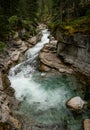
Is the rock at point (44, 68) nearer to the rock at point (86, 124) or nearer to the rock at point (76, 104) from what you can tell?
the rock at point (76, 104)

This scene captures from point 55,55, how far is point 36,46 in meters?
7.90

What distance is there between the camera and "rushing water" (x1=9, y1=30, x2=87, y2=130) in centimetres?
1555

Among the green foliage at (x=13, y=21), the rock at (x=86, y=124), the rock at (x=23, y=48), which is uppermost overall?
the green foliage at (x=13, y=21)

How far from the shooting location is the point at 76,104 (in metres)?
16.9

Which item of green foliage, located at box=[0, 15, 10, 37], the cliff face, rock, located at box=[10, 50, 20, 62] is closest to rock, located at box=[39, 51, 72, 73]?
the cliff face

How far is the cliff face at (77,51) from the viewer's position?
23402mm

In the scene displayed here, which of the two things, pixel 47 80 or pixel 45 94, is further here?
pixel 47 80

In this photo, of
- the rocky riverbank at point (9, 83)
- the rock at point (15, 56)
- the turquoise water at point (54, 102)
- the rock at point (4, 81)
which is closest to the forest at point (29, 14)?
the rocky riverbank at point (9, 83)

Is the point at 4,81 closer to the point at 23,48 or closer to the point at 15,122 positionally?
the point at 15,122

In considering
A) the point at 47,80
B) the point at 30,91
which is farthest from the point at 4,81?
the point at 47,80

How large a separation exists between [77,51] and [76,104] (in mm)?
9724

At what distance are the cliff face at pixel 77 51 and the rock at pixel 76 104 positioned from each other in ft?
19.9

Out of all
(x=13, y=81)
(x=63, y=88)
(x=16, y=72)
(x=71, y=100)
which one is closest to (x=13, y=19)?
(x=16, y=72)

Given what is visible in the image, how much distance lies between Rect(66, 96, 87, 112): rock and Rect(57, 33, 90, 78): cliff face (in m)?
A: 6.07
